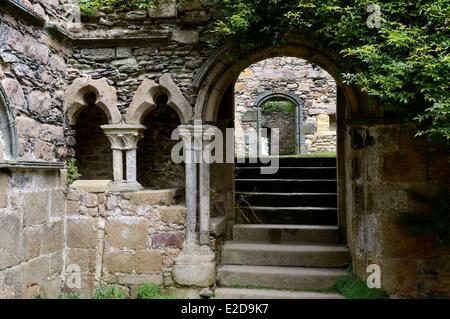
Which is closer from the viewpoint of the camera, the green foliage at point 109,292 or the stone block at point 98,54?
the green foliage at point 109,292

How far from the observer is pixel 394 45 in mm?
3596

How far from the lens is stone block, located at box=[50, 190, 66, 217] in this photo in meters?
4.41

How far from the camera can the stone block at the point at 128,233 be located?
4.51 metres

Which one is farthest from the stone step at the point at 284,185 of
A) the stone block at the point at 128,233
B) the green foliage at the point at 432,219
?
the green foliage at the point at 432,219

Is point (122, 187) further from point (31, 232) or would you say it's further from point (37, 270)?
point (37, 270)

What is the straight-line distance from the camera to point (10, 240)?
3.73 m

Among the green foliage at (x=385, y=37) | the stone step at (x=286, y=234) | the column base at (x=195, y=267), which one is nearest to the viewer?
the green foliage at (x=385, y=37)

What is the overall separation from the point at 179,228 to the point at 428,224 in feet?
8.02

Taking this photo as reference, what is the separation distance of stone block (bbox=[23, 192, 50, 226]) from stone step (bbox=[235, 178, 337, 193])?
2947 mm

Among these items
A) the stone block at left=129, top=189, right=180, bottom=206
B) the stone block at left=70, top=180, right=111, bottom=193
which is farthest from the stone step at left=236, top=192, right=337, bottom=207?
the stone block at left=70, top=180, right=111, bottom=193

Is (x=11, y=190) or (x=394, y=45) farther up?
(x=394, y=45)

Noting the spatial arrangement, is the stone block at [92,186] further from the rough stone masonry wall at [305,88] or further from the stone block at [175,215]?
the rough stone masonry wall at [305,88]
